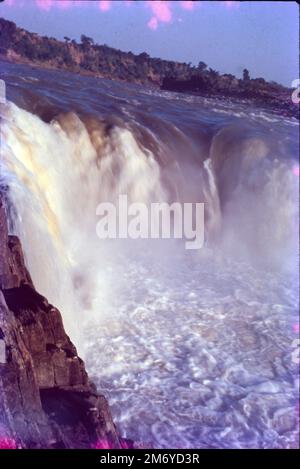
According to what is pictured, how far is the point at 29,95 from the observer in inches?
343

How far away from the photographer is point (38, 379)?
3.12 m

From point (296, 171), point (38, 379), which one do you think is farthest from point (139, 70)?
point (38, 379)

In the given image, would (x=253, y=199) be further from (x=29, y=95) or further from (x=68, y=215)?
(x=29, y=95)

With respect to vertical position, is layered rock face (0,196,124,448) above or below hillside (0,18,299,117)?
below

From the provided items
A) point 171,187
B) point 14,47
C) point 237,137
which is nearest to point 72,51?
point 14,47

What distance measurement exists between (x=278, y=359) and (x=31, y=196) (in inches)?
117

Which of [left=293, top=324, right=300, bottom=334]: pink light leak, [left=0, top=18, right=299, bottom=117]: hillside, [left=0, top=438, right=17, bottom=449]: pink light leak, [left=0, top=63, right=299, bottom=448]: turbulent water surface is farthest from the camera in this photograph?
[left=0, top=18, right=299, bottom=117]: hillside

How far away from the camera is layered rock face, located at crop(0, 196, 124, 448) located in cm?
265

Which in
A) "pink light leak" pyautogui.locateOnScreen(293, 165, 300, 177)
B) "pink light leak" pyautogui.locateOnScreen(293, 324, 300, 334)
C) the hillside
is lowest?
"pink light leak" pyautogui.locateOnScreen(293, 324, 300, 334)

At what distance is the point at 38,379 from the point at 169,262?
4658 millimetres

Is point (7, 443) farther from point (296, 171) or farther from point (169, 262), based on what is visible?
point (296, 171)

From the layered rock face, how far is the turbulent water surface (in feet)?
2.71

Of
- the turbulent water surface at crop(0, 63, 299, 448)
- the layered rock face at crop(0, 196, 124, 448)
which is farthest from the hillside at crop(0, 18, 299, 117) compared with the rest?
the layered rock face at crop(0, 196, 124, 448)

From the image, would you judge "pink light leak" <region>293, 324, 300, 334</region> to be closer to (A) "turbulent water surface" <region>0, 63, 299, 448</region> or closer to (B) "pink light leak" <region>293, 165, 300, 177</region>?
(A) "turbulent water surface" <region>0, 63, 299, 448</region>
